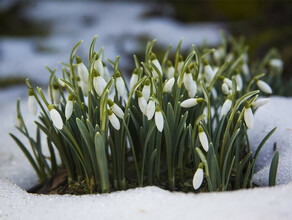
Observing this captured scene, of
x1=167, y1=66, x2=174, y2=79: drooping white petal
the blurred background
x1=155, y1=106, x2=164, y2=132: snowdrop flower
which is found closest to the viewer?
x1=155, y1=106, x2=164, y2=132: snowdrop flower

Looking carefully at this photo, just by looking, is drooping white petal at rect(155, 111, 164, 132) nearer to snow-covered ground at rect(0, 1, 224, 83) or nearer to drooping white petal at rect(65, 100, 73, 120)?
drooping white petal at rect(65, 100, 73, 120)

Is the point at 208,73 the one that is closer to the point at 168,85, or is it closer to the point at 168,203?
the point at 168,85

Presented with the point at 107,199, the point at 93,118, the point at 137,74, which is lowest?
the point at 107,199

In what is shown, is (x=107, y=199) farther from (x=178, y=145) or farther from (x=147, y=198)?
(x=178, y=145)

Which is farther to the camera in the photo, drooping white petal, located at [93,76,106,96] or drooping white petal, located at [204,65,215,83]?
drooping white petal, located at [204,65,215,83]

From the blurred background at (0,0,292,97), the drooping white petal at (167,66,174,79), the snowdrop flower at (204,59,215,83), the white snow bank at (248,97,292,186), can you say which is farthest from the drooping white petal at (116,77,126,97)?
the blurred background at (0,0,292,97)

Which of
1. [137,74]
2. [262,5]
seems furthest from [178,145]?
[262,5]
